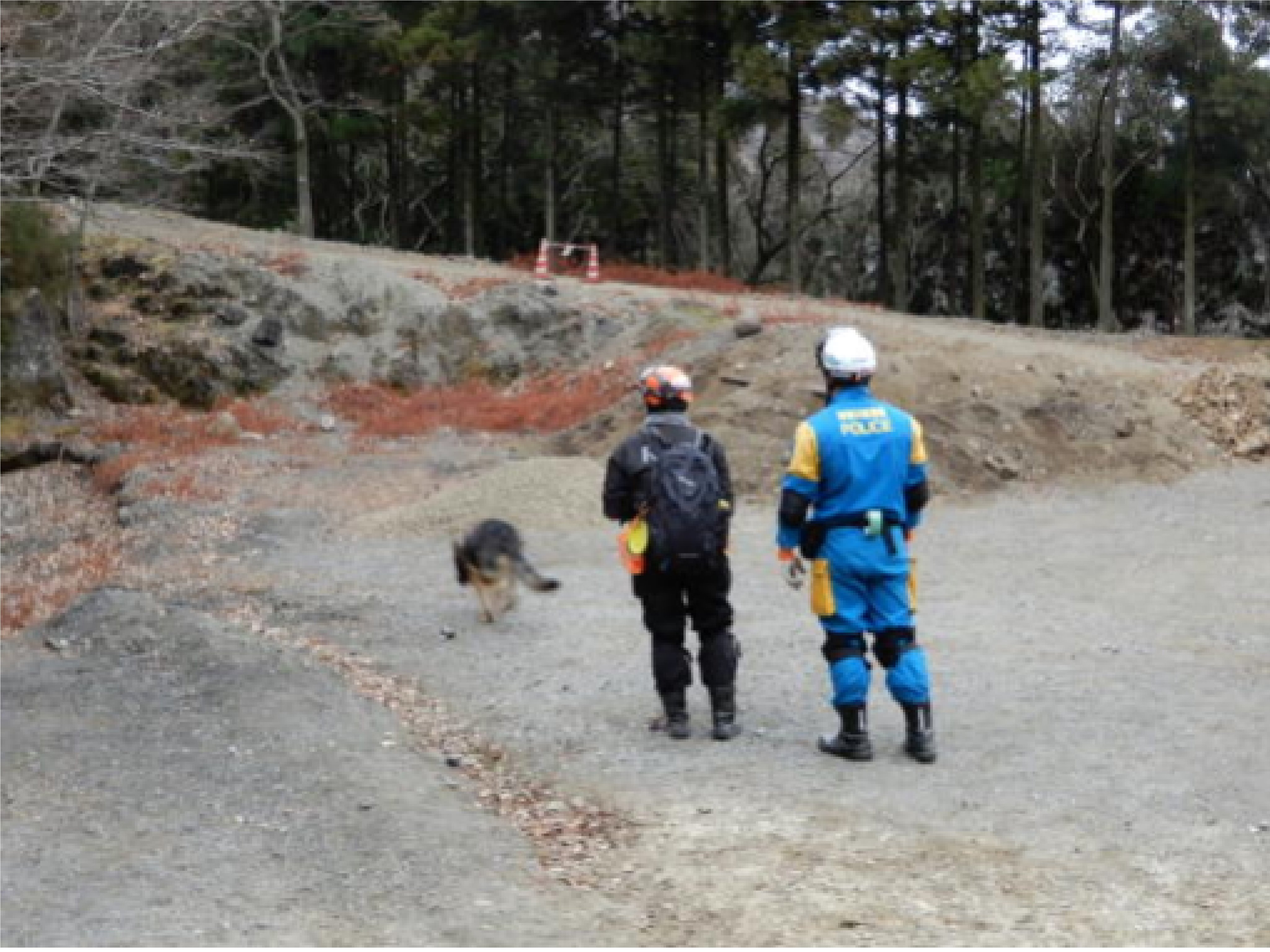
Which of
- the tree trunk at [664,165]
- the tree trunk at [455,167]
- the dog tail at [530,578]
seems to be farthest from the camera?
the tree trunk at [455,167]

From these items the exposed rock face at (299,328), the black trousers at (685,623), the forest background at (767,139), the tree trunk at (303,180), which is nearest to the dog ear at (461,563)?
the black trousers at (685,623)

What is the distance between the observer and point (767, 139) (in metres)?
45.2

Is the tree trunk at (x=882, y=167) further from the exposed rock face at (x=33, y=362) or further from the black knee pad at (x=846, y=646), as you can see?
the black knee pad at (x=846, y=646)

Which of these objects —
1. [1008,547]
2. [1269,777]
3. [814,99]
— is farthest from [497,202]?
[1269,777]

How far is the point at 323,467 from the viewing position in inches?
757

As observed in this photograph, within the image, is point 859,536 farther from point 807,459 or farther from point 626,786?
point 626,786

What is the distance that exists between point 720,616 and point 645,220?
44121 millimetres

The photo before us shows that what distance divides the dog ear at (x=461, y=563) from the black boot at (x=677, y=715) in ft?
11.4

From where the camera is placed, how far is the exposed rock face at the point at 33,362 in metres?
23.2

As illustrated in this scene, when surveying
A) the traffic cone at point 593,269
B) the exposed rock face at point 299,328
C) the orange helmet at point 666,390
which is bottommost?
the orange helmet at point 666,390

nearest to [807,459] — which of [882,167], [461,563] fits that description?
[461,563]

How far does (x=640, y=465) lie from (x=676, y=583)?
2.10 feet

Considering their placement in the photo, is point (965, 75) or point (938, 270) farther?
point (938, 270)

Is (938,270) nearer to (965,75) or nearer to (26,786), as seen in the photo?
(965,75)
